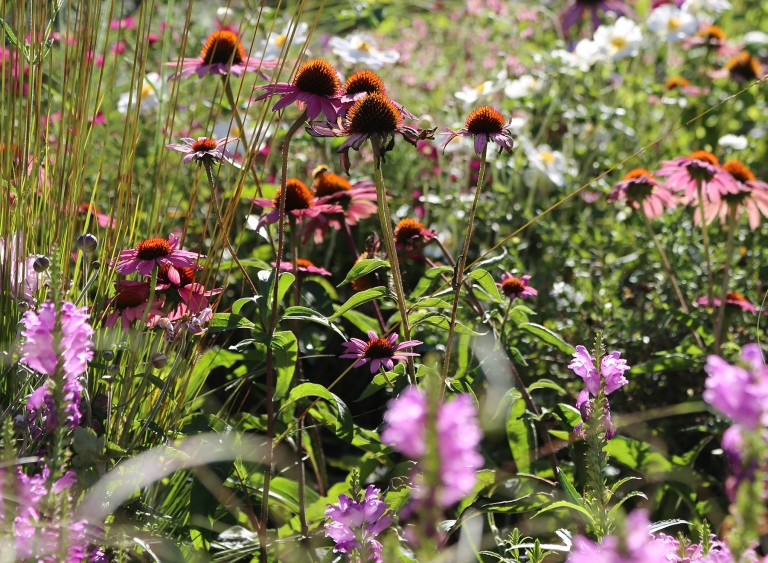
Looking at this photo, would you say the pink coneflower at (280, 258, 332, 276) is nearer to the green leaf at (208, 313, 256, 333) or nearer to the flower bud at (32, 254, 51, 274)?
the green leaf at (208, 313, 256, 333)

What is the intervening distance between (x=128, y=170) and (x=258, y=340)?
0.41 m

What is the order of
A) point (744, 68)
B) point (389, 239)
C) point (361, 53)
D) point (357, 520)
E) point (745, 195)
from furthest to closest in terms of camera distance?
point (744, 68) → point (361, 53) → point (745, 195) → point (389, 239) → point (357, 520)

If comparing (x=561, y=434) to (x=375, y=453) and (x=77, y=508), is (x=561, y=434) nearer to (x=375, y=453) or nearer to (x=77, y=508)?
(x=375, y=453)

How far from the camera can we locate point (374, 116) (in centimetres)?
135

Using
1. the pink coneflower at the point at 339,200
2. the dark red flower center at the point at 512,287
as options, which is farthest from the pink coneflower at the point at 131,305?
the dark red flower center at the point at 512,287

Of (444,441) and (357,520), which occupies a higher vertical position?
(444,441)

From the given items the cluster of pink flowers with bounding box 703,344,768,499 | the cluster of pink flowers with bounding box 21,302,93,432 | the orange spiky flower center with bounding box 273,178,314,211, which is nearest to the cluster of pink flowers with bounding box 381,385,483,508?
the cluster of pink flowers with bounding box 703,344,768,499

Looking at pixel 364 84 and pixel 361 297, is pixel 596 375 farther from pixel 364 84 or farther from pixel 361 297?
pixel 364 84

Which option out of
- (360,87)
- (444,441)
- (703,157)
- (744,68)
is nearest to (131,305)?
(360,87)

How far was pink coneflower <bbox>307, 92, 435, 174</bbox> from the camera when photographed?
1.34 metres

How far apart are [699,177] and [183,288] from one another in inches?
44.7

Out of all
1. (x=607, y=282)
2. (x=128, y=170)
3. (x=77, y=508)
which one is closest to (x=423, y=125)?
(x=607, y=282)

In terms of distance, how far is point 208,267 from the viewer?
1429mm

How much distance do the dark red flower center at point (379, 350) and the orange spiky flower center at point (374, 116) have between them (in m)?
0.33
